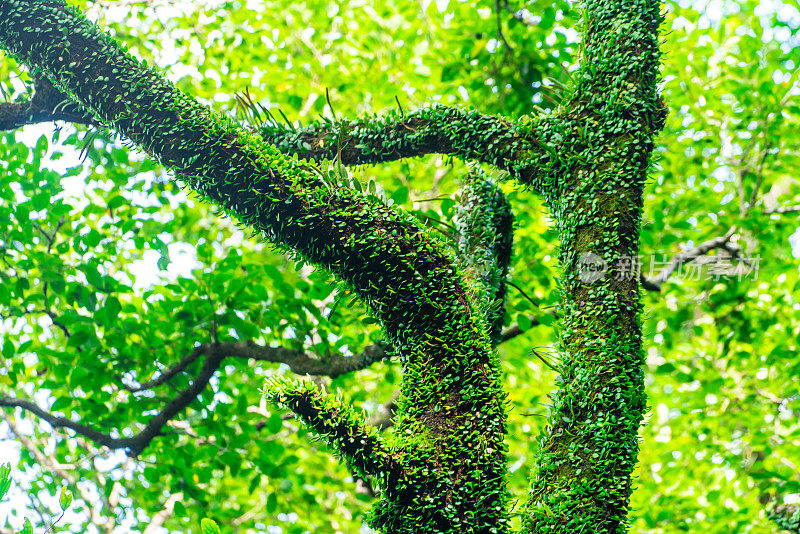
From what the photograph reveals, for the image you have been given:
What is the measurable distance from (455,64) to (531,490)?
Answer: 448 centimetres

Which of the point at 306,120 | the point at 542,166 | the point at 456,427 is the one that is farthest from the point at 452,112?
the point at 306,120

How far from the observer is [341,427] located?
7.26 ft

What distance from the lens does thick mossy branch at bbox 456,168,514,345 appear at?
3.36 meters

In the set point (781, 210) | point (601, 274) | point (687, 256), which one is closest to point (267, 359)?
point (601, 274)

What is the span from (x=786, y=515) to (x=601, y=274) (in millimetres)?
4249

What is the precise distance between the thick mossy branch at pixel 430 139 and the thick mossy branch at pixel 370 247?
25.2 inches

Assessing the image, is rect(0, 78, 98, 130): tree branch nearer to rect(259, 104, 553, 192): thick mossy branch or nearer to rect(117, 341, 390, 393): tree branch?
rect(259, 104, 553, 192): thick mossy branch

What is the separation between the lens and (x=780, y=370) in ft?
20.8

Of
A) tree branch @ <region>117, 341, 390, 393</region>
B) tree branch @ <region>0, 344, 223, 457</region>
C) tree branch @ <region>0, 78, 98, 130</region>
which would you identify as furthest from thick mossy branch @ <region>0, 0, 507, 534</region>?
tree branch @ <region>0, 344, 223, 457</region>

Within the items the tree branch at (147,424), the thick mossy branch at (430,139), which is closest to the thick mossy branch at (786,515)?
the thick mossy branch at (430,139)

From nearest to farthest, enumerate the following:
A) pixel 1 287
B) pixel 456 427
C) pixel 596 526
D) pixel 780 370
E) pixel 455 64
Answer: pixel 596 526
pixel 456 427
pixel 1 287
pixel 455 64
pixel 780 370

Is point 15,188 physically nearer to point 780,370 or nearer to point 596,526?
point 596,526

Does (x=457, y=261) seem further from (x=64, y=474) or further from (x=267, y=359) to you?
(x=64, y=474)

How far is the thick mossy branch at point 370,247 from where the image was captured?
231 centimetres
